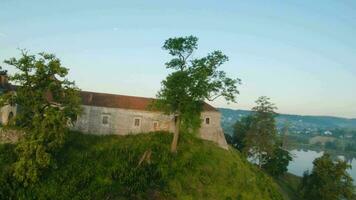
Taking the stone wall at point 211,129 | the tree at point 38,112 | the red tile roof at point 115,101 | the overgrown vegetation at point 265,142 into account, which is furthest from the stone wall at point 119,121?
the overgrown vegetation at point 265,142

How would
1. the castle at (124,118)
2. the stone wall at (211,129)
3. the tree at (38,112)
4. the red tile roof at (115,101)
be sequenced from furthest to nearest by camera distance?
the stone wall at (211,129) < the red tile roof at (115,101) < the castle at (124,118) < the tree at (38,112)

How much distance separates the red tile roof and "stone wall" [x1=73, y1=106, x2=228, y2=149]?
65cm

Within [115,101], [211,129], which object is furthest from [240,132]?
[115,101]

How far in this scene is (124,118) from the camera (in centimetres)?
4509

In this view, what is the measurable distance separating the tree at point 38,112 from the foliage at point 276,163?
39594mm

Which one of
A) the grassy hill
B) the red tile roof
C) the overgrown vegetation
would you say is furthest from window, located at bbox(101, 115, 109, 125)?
the overgrown vegetation

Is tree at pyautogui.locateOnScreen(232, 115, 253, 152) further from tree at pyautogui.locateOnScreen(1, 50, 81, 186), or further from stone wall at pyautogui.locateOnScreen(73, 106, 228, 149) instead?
tree at pyautogui.locateOnScreen(1, 50, 81, 186)

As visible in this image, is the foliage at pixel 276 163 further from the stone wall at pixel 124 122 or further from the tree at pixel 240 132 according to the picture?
the stone wall at pixel 124 122

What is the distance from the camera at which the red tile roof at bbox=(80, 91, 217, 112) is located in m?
44.9

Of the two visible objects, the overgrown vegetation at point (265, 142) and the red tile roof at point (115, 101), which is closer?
the red tile roof at point (115, 101)

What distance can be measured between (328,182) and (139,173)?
31.3 metres

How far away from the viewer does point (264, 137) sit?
58.4 metres

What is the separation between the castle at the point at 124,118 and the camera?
43959mm

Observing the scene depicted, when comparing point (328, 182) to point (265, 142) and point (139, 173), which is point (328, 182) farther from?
point (139, 173)
